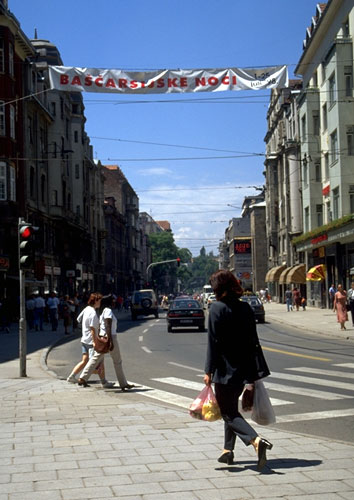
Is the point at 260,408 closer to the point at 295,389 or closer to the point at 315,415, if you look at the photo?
the point at 315,415

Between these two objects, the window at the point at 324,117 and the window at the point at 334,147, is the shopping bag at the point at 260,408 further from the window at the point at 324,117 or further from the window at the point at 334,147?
the window at the point at 324,117

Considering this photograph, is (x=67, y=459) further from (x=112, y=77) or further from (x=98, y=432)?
(x=112, y=77)

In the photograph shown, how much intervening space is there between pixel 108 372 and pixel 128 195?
9977 cm

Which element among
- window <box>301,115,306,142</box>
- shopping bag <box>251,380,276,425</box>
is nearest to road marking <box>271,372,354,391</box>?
shopping bag <box>251,380,276,425</box>

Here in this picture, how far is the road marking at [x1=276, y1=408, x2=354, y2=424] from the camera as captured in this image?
9.16 m

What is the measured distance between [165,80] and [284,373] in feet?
23.7

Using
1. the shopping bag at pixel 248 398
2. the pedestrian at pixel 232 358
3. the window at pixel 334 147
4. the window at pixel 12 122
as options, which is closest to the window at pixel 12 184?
the window at pixel 12 122

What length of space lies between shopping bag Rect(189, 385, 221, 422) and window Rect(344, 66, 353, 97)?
118 ft

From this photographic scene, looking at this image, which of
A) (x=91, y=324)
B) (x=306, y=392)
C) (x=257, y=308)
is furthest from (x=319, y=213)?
(x=306, y=392)

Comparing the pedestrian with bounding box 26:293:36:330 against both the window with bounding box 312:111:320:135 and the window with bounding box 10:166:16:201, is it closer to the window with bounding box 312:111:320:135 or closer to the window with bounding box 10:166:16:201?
the window with bounding box 10:166:16:201

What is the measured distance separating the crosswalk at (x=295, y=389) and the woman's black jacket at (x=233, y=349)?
118 inches

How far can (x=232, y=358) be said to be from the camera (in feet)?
20.8

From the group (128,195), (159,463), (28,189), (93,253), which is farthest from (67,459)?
(128,195)

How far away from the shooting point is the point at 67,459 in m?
6.93
